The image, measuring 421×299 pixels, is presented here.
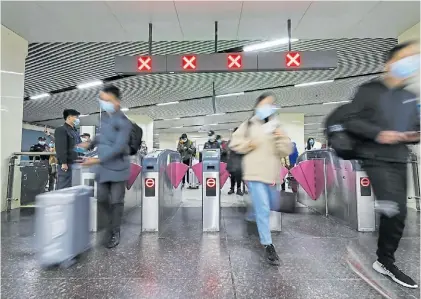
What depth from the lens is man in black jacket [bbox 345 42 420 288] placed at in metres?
1.73

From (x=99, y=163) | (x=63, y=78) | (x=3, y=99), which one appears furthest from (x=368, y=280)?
(x=63, y=78)

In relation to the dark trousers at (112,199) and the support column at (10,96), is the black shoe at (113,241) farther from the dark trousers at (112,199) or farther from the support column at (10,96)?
the support column at (10,96)

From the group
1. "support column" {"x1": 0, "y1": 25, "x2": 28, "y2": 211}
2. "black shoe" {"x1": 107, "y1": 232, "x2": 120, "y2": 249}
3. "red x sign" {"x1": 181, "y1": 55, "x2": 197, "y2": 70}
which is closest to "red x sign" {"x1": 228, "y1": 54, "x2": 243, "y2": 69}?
"red x sign" {"x1": 181, "y1": 55, "x2": 197, "y2": 70}

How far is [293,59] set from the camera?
A: 4.55 metres

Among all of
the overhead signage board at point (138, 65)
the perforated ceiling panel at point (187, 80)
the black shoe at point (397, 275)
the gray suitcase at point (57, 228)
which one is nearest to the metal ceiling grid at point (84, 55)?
the perforated ceiling panel at point (187, 80)

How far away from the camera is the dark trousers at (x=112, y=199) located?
2686 millimetres

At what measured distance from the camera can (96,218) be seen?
3402mm

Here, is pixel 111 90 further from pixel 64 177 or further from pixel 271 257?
pixel 271 257

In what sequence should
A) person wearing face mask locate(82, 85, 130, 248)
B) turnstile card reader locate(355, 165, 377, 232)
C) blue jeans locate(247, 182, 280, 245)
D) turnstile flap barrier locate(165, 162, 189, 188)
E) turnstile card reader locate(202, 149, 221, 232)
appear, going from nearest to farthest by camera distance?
blue jeans locate(247, 182, 280, 245), person wearing face mask locate(82, 85, 130, 248), turnstile card reader locate(355, 165, 377, 232), turnstile card reader locate(202, 149, 221, 232), turnstile flap barrier locate(165, 162, 189, 188)

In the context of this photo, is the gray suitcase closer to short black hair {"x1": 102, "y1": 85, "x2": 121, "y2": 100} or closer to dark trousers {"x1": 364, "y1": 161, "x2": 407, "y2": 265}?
short black hair {"x1": 102, "y1": 85, "x2": 121, "y2": 100}

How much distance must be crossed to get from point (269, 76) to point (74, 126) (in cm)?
596

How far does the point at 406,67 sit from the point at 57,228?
8.88 ft

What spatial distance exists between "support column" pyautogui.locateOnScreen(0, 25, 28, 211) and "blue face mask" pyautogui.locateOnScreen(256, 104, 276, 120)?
4.32 m

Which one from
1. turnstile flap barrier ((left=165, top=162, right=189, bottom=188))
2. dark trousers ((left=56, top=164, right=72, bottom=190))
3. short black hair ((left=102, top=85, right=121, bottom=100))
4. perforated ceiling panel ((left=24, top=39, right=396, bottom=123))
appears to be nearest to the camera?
short black hair ((left=102, top=85, right=121, bottom=100))
